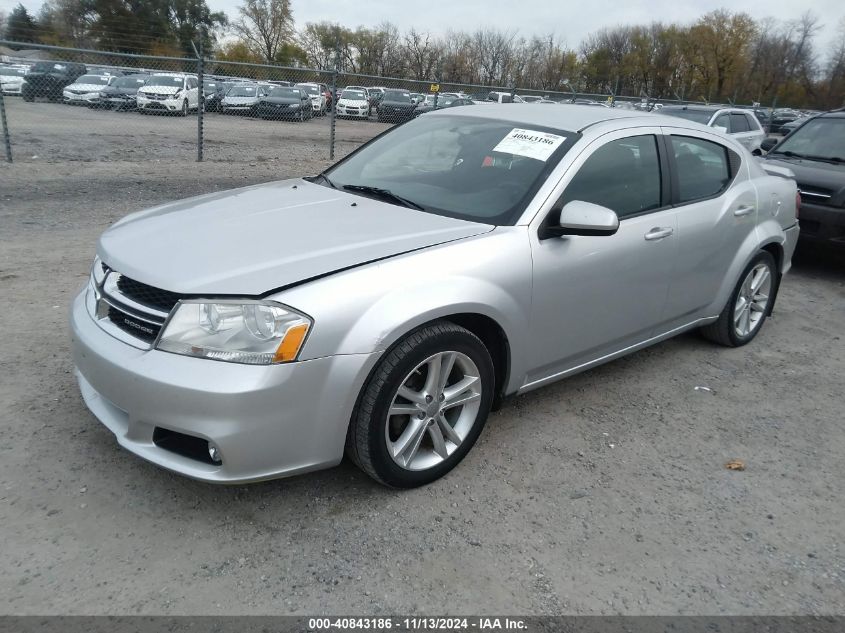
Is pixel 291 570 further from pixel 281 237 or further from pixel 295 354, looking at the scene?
pixel 281 237

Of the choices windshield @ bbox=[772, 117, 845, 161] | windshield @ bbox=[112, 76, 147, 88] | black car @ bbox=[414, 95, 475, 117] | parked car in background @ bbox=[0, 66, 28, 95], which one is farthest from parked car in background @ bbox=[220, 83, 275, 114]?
windshield @ bbox=[772, 117, 845, 161]

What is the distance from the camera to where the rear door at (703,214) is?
3955 mm

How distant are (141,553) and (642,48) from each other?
8340 cm

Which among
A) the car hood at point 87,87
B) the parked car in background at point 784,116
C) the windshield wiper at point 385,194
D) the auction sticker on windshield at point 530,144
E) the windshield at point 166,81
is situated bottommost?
the car hood at point 87,87

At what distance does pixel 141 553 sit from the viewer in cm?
242

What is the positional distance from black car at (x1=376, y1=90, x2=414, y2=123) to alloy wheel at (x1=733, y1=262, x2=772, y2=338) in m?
16.8

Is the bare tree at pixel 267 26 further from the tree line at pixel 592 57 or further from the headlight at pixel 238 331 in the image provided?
the headlight at pixel 238 331

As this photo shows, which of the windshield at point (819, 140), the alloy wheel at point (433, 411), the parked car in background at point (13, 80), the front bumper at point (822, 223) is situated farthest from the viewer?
the parked car in background at point (13, 80)

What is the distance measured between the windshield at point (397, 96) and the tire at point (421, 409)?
22207 mm

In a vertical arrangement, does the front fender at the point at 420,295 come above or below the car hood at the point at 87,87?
above

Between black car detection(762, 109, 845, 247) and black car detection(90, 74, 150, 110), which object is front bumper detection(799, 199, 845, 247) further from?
black car detection(90, 74, 150, 110)

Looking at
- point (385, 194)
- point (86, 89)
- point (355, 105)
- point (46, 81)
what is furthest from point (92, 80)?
point (385, 194)

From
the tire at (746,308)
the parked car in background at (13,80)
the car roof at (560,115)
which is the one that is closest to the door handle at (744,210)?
the tire at (746,308)

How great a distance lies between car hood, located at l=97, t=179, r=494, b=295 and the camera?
2.51 m
